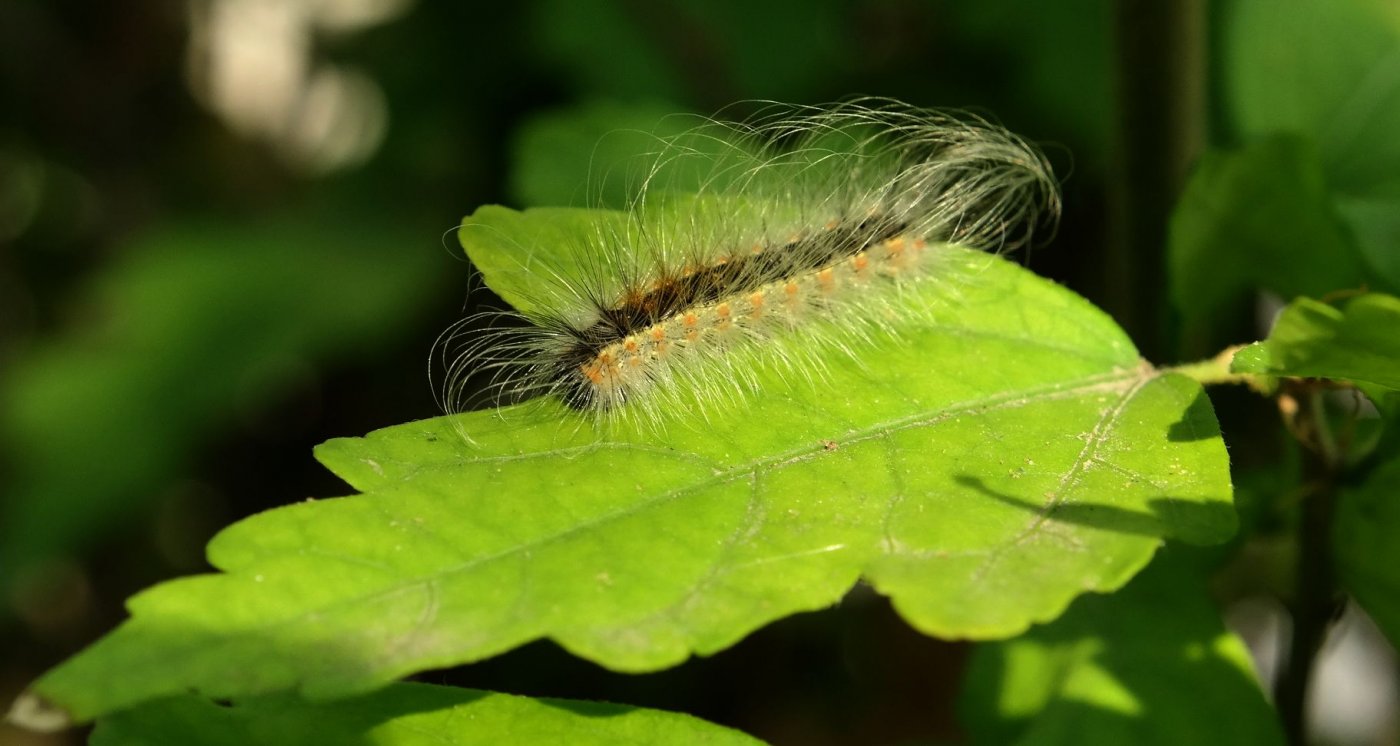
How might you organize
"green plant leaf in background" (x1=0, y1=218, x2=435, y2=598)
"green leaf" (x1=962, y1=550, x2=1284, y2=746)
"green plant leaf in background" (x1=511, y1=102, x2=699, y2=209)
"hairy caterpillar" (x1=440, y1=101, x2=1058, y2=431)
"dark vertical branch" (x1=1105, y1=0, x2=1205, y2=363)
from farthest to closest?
"green plant leaf in background" (x1=0, y1=218, x2=435, y2=598)
"green plant leaf in background" (x1=511, y1=102, x2=699, y2=209)
"dark vertical branch" (x1=1105, y1=0, x2=1205, y2=363)
"hairy caterpillar" (x1=440, y1=101, x2=1058, y2=431)
"green leaf" (x1=962, y1=550, x2=1284, y2=746)

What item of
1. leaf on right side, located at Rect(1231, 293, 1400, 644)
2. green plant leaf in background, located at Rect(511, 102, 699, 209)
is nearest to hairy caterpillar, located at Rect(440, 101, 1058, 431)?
green plant leaf in background, located at Rect(511, 102, 699, 209)

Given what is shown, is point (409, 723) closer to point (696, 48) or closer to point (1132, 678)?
point (1132, 678)

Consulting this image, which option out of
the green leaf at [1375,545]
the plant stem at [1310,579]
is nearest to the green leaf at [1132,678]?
the plant stem at [1310,579]

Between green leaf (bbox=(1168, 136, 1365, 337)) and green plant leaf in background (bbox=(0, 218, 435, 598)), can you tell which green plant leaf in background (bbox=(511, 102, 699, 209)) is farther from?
green plant leaf in background (bbox=(0, 218, 435, 598))

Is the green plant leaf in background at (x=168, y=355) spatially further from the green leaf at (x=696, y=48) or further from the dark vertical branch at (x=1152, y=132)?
the dark vertical branch at (x=1152, y=132)

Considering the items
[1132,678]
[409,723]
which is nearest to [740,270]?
[1132,678]

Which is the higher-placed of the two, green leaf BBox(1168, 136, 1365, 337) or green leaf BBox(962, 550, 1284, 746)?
green leaf BBox(1168, 136, 1365, 337)

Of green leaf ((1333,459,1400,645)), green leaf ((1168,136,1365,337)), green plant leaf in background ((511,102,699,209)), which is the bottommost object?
green leaf ((1333,459,1400,645))
